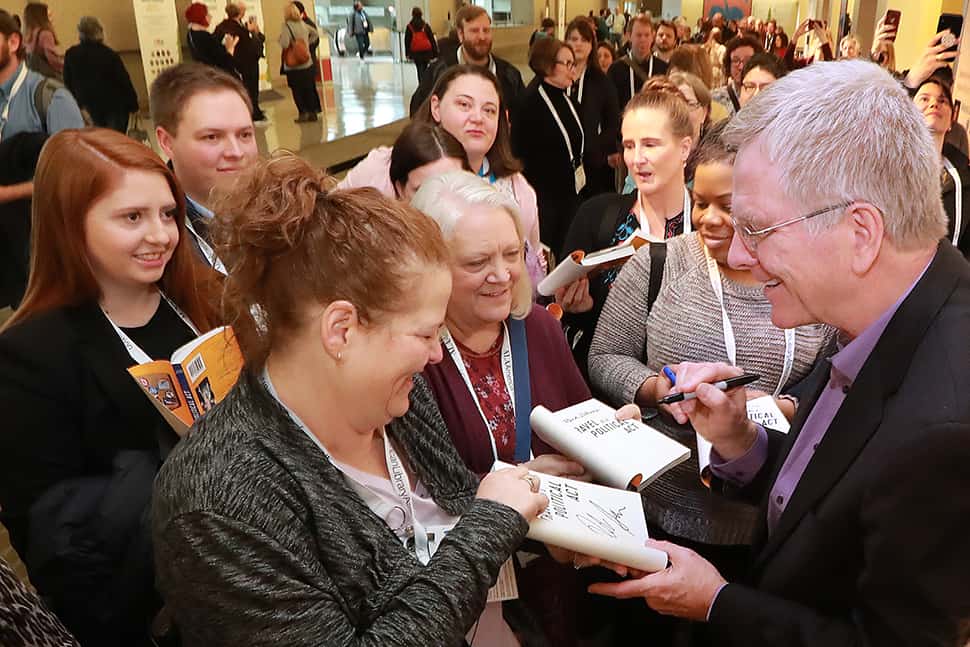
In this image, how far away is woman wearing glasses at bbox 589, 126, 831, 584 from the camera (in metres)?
2.19

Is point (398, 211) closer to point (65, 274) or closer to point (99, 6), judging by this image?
point (65, 274)

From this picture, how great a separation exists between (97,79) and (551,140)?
14.8ft

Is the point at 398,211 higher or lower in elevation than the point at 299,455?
higher

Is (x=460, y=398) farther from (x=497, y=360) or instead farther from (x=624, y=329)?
(x=624, y=329)

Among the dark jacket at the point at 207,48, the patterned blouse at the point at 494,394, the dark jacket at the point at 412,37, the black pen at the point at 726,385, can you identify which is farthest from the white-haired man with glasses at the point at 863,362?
the dark jacket at the point at 412,37

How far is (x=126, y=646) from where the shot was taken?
1761 millimetres

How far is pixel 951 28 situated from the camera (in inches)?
172

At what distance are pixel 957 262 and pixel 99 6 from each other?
10.9m

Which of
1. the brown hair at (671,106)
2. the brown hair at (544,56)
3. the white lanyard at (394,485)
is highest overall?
the brown hair at (544,56)

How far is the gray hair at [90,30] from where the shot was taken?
250 inches

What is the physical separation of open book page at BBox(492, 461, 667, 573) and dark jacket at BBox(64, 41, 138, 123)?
6.62 meters

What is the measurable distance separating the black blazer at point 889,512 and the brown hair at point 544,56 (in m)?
4.27

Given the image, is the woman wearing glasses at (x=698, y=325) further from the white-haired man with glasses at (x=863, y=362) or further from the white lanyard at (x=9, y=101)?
the white lanyard at (x=9, y=101)

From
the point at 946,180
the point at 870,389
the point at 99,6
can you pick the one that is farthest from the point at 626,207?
the point at 99,6
